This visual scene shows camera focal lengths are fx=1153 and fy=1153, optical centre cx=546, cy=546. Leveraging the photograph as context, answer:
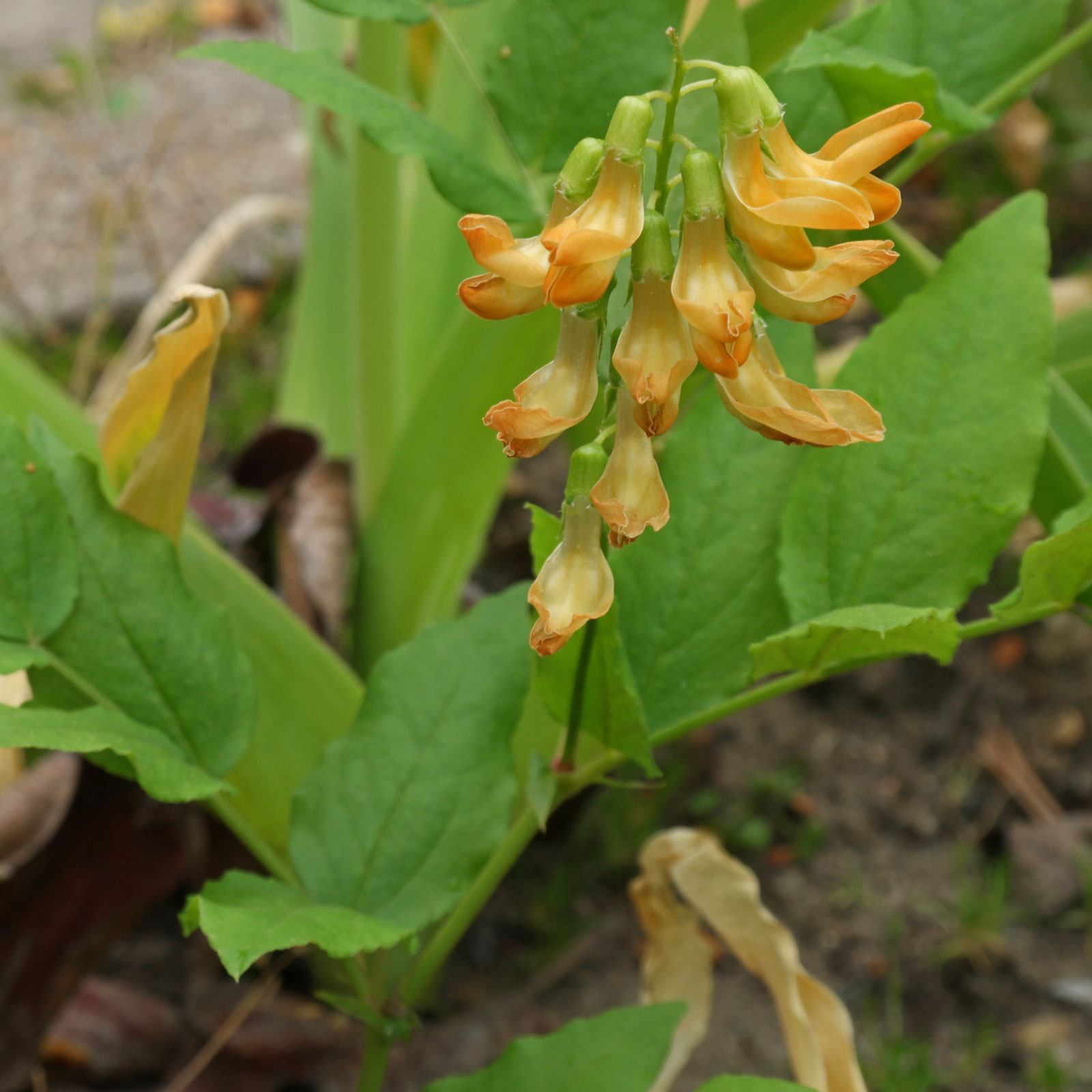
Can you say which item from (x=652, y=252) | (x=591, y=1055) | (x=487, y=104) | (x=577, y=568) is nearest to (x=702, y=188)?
(x=652, y=252)

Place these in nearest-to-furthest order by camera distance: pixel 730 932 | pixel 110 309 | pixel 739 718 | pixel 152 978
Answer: pixel 730 932 → pixel 152 978 → pixel 739 718 → pixel 110 309

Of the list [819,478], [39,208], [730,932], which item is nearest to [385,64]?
[819,478]

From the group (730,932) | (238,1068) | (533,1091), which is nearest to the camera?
(533,1091)

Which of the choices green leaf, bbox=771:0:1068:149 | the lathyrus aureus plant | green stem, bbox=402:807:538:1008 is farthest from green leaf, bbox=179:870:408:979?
green leaf, bbox=771:0:1068:149

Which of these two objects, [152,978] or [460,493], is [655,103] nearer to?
[460,493]

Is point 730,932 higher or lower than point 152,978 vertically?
higher

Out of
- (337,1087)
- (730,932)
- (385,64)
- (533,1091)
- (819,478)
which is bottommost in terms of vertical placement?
(337,1087)
